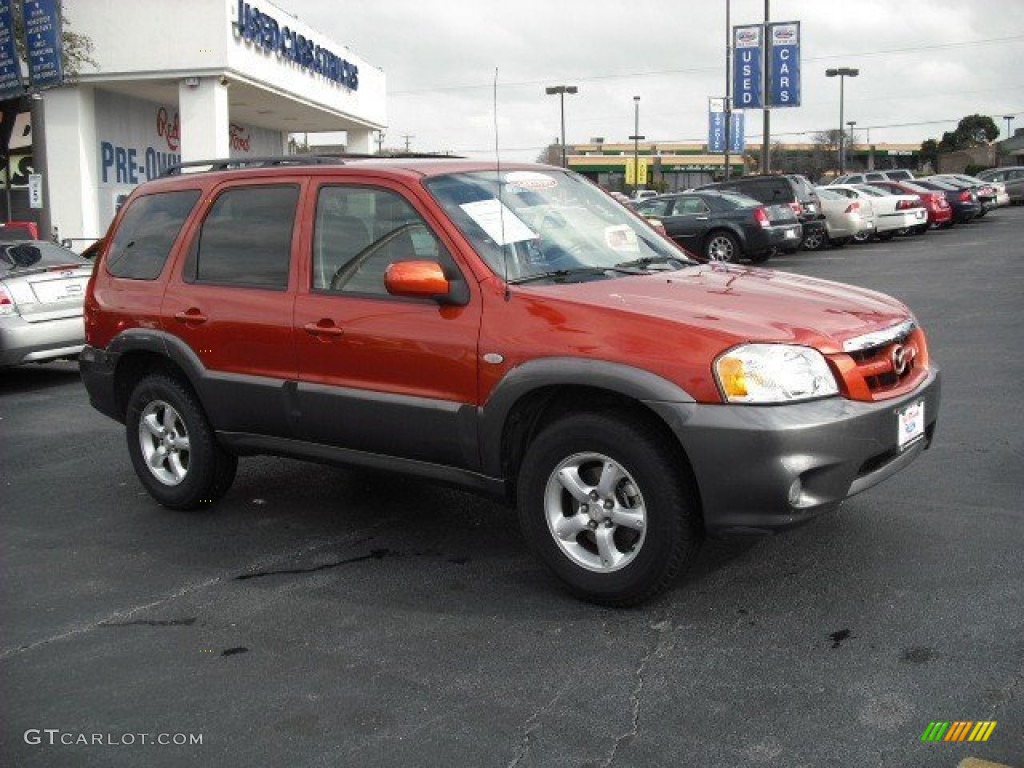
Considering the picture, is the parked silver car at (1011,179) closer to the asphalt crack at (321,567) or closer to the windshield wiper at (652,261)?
the windshield wiper at (652,261)

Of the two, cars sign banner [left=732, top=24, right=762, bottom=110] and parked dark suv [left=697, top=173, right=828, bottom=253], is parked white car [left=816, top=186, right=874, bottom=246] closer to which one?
parked dark suv [left=697, top=173, right=828, bottom=253]

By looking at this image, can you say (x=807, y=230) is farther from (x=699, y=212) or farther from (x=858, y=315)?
(x=858, y=315)

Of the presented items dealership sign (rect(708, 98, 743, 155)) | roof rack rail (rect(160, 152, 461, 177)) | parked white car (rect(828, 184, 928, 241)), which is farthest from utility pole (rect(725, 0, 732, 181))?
roof rack rail (rect(160, 152, 461, 177))

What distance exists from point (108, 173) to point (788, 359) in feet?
72.8

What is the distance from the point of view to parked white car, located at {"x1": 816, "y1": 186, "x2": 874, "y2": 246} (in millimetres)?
26203

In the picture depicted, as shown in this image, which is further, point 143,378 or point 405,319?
point 143,378

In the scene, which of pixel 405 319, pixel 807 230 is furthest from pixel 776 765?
pixel 807 230

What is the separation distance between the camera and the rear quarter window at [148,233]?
5.97 m

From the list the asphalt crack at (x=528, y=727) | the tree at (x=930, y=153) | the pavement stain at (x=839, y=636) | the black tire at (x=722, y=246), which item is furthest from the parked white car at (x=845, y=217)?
the tree at (x=930, y=153)

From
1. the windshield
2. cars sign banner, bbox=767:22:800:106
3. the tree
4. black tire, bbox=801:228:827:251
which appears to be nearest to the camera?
the windshield

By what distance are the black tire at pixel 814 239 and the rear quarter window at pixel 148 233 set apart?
809 inches

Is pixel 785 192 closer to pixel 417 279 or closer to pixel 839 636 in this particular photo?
pixel 417 279

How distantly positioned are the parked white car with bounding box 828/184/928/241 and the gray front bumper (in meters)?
24.2

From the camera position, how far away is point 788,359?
407cm
